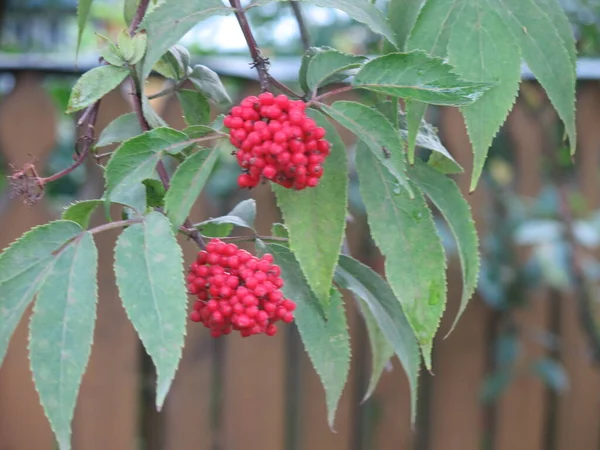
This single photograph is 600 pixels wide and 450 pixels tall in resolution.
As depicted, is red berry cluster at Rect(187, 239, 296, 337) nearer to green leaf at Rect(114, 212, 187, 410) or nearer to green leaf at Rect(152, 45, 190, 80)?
green leaf at Rect(114, 212, 187, 410)

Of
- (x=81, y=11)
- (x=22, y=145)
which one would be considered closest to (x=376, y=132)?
(x=81, y=11)

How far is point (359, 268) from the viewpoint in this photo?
0.61m

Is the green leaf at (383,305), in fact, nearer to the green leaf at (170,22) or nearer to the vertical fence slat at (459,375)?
the green leaf at (170,22)

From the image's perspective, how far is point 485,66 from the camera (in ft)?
1.67

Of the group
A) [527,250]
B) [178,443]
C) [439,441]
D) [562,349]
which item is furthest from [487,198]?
[178,443]

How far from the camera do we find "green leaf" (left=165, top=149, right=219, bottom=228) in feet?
1.58

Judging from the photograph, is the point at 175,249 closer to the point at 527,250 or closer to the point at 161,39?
the point at 161,39

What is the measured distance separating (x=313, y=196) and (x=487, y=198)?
4.47ft

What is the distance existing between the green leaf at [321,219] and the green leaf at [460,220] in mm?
80

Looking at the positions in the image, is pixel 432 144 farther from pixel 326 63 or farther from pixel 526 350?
pixel 526 350

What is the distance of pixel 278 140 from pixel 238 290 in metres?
0.11

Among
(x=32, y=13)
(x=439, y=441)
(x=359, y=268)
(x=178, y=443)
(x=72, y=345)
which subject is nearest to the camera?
(x=72, y=345)

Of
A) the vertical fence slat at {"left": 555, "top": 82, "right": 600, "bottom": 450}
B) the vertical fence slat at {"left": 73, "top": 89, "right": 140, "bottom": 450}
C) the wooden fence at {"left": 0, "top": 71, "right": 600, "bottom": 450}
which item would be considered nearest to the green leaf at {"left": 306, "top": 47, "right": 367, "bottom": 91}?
the wooden fence at {"left": 0, "top": 71, "right": 600, "bottom": 450}

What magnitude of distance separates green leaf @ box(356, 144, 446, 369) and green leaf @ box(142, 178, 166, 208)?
14cm
